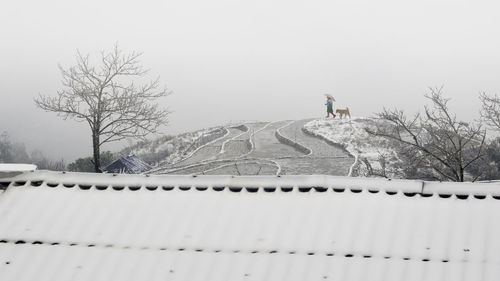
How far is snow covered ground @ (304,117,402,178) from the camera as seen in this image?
30.2 m

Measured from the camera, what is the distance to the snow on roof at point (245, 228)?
4.45 meters

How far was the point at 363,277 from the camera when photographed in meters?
4.30

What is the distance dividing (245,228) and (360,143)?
35.0 meters

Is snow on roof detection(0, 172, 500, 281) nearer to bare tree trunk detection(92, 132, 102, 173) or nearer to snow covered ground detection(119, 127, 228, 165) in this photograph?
bare tree trunk detection(92, 132, 102, 173)

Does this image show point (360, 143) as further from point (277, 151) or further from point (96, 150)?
point (96, 150)

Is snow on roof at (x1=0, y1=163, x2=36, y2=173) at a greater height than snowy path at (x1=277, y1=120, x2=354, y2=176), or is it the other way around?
snow on roof at (x1=0, y1=163, x2=36, y2=173)

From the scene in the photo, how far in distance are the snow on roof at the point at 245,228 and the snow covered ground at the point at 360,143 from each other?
716 inches

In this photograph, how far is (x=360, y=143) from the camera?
38.9 m

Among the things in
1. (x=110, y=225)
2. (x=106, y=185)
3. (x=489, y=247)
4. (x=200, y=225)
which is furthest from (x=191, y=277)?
(x=489, y=247)

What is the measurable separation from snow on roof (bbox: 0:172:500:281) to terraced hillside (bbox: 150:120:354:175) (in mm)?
19769

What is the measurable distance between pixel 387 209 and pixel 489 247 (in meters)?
0.96

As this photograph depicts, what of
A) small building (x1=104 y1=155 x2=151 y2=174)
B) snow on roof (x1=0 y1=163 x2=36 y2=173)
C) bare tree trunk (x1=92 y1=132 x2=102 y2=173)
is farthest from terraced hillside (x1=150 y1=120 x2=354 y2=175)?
snow on roof (x1=0 y1=163 x2=36 y2=173)

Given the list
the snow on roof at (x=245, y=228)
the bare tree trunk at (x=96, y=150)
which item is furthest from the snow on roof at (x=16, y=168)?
the bare tree trunk at (x=96, y=150)

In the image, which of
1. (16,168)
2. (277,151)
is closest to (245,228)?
(16,168)
